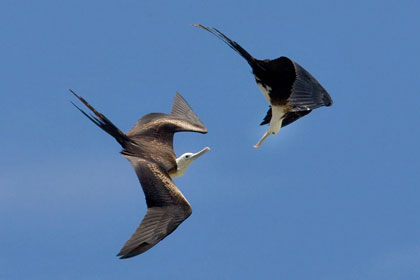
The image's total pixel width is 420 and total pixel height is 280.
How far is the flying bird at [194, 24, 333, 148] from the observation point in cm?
2638

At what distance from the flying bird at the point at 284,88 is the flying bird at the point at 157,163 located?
6.82 feet

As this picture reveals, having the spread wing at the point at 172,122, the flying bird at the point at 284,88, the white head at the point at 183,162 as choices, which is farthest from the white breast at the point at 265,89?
the spread wing at the point at 172,122

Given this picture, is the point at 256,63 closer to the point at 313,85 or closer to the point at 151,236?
the point at 313,85

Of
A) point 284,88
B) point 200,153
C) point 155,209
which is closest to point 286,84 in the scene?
point 284,88

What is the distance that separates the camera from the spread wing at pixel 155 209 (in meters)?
24.0

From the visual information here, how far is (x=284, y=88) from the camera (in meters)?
27.8

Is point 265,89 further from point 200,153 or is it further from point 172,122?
point 172,122

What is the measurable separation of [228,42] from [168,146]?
3.40 meters

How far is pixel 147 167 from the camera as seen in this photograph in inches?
1045

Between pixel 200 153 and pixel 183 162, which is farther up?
pixel 200 153

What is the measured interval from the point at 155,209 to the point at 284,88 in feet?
15.7

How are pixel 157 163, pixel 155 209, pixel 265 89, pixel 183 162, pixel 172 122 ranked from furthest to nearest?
pixel 172 122
pixel 183 162
pixel 265 89
pixel 157 163
pixel 155 209

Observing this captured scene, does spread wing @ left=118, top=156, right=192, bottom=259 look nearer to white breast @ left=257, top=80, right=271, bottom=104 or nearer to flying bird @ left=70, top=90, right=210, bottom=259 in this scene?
flying bird @ left=70, top=90, right=210, bottom=259

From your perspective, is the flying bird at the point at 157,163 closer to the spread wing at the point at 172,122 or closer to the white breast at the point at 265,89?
the spread wing at the point at 172,122
